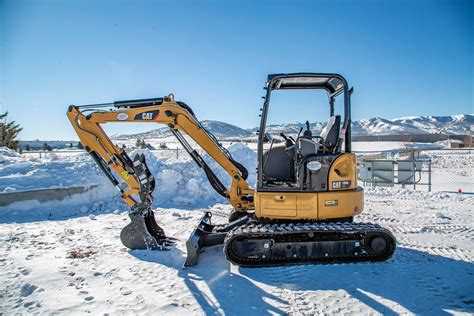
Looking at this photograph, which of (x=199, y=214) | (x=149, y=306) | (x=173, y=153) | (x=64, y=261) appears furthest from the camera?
(x=173, y=153)

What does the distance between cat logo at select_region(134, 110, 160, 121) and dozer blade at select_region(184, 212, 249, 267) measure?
217 cm

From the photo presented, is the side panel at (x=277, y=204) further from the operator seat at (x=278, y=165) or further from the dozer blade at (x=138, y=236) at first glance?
the dozer blade at (x=138, y=236)

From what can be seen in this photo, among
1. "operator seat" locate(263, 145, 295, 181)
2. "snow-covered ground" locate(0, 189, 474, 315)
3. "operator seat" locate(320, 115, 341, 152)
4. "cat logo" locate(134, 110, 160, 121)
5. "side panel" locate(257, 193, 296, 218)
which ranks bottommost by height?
"snow-covered ground" locate(0, 189, 474, 315)

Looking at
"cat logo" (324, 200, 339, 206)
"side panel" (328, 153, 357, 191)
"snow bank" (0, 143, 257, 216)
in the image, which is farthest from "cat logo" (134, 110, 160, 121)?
"snow bank" (0, 143, 257, 216)

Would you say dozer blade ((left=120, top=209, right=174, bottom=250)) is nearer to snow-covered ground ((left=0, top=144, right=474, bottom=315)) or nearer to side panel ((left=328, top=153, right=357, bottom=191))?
snow-covered ground ((left=0, top=144, right=474, bottom=315))

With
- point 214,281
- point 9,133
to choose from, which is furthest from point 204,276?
point 9,133

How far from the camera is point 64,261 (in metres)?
5.19

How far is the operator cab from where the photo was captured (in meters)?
4.88

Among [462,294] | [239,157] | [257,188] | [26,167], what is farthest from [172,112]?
[239,157]

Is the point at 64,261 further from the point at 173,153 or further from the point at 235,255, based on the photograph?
the point at 173,153

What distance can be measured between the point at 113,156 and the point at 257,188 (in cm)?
281

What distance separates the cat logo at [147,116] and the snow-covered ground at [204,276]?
2414 mm

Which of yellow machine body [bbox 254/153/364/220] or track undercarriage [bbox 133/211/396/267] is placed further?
yellow machine body [bbox 254/153/364/220]

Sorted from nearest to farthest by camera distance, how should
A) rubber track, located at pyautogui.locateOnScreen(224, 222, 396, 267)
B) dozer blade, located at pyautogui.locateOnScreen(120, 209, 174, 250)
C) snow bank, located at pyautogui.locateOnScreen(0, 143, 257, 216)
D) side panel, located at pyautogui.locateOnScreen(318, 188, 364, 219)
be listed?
rubber track, located at pyautogui.locateOnScreen(224, 222, 396, 267) → side panel, located at pyautogui.locateOnScreen(318, 188, 364, 219) → dozer blade, located at pyautogui.locateOnScreen(120, 209, 174, 250) → snow bank, located at pyautogui.locateOnScreen(0, 143, 257, 216)
